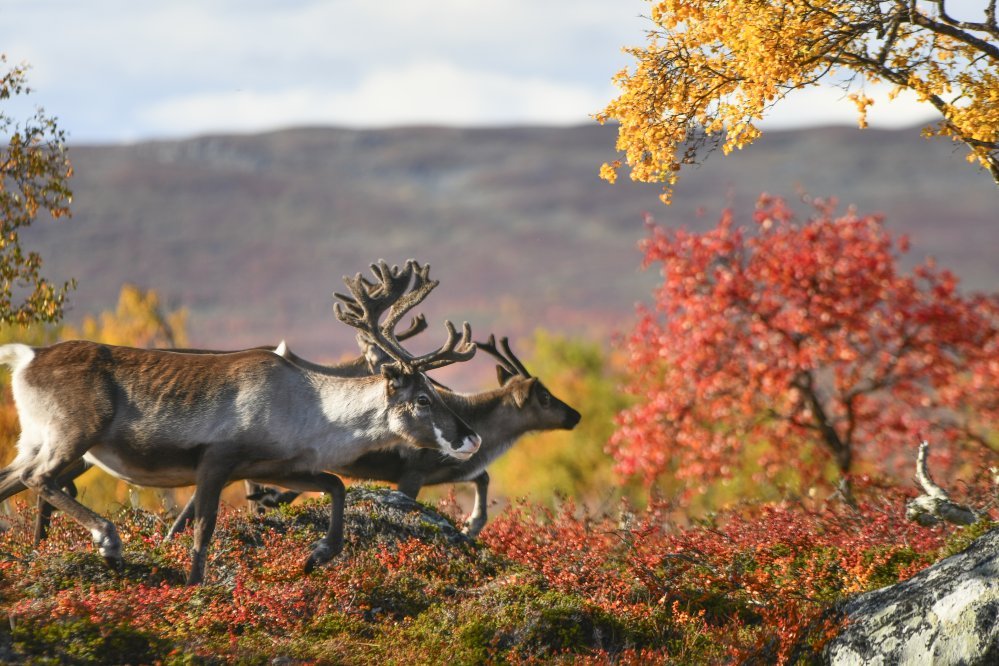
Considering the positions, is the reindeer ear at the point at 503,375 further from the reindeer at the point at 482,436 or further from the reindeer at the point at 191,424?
the reindeer at the point at 191,424

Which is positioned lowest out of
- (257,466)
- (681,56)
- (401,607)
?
(401,607)

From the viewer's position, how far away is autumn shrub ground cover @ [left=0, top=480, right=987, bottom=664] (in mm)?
7602

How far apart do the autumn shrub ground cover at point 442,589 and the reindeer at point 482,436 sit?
1.02m

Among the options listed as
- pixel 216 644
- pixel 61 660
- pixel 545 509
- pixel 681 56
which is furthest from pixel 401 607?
pixel 681 56

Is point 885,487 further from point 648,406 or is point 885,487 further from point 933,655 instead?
point 933,655

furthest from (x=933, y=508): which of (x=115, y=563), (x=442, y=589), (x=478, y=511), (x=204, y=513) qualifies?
(x=115, y=563)

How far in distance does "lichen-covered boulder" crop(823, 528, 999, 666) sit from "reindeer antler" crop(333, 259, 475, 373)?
4078 mm

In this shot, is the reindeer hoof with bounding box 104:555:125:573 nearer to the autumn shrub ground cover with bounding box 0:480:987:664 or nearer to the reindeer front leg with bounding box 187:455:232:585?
the autumn shrub ground cover with bounding box 0:480:987:664

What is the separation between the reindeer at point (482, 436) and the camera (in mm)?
11938

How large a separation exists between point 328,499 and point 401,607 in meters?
2.13

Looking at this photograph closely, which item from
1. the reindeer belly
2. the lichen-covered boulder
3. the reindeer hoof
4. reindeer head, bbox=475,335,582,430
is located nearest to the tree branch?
the lichen-covered boulder

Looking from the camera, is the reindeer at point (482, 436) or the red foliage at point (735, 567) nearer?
the red foliage at point (735, 567)

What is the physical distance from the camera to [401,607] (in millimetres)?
8750

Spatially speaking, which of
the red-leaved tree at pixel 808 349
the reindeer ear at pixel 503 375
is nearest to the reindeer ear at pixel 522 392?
the reindeer ear at pixel 503 375
